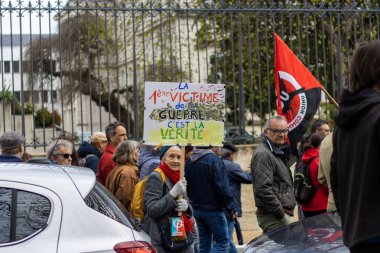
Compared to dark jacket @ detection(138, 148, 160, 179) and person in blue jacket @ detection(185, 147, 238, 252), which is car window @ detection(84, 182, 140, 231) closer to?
dark jacket @ detection(138, 148, 160, 179)

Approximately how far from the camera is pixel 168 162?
7.89 m

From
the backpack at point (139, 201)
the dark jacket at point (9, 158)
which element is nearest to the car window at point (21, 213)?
the backpack at point (139, 201)

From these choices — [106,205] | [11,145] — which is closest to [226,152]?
[11,145]

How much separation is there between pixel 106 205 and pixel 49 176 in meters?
0.42

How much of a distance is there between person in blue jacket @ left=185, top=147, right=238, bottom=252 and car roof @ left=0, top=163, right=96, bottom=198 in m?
3.48

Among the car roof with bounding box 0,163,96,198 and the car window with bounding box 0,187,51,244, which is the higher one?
the car roof with bounding box 0,163,96,198

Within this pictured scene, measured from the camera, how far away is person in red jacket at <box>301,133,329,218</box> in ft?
29.5

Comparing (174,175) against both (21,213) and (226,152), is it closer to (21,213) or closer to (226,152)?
(21,213)

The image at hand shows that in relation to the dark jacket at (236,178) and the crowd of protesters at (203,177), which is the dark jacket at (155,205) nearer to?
the crowd of protesters at (203,177)

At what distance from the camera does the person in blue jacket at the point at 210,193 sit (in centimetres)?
930

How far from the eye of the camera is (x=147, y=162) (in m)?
8.71

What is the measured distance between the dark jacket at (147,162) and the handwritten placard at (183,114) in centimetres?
29

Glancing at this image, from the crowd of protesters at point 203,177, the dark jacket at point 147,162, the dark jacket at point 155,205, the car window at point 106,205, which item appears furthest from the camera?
the dark jacket at point 147,162

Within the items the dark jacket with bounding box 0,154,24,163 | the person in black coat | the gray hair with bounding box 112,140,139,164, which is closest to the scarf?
the gray hair with bounding box 112,140,139,164
